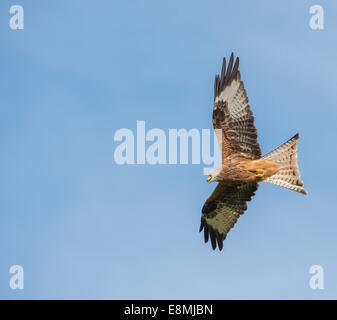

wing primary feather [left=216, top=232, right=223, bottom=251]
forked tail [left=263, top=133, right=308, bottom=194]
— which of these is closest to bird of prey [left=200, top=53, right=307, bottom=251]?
forked tail [left=263, top=133, right=308, bottom=194]

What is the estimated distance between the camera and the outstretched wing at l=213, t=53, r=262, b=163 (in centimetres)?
1255

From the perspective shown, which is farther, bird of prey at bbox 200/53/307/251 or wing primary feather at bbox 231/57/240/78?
wing primary feather at bbox 231/57/240/78

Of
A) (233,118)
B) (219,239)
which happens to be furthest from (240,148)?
(219,239)

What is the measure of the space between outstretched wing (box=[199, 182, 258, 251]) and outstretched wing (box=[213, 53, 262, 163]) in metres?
0.88

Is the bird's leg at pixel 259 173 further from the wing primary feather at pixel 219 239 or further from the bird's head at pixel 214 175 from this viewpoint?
the wing primary feather at pixel 219 239

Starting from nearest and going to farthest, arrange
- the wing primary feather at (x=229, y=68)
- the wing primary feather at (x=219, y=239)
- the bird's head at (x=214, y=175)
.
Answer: the bird's head at (x=214, y=175)
the wing primary feather at (x=229, y=68)
the wing primary feather at (x=219, y=239)

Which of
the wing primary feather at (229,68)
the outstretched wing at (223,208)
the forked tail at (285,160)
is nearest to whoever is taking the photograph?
the forked tail at (285,160)

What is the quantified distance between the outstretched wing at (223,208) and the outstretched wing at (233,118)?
875 millimetres

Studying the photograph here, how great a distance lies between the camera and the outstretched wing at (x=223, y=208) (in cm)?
1330

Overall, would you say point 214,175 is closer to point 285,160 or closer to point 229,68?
point 285,160

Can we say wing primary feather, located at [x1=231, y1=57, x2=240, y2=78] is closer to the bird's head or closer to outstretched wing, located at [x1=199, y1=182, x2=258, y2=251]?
the bird's head

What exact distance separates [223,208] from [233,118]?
85.7 inches

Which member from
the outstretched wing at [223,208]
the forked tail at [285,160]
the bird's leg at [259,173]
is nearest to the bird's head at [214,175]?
the outstretched wing at [223,208]
